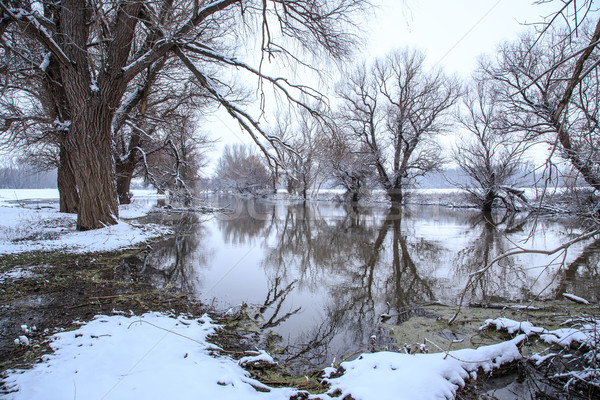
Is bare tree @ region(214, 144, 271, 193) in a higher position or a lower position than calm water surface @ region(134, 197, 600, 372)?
higher

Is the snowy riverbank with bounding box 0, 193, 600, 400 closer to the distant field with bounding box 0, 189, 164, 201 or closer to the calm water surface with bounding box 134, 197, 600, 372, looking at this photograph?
the calm water surface with bounding box 134, 197, 600, 372

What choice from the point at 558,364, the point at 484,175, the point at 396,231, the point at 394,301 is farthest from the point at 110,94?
the point at 484,175

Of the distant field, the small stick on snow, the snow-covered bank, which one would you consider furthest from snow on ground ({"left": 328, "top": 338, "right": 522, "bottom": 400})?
the snow-covered bank

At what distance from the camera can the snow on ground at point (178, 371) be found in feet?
5.68

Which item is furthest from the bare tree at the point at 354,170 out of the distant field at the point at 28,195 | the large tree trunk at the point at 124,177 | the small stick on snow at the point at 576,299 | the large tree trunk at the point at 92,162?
the distant field at the point at 28,195

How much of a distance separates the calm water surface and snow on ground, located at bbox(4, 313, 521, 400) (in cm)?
61

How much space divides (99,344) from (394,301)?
3.33 m

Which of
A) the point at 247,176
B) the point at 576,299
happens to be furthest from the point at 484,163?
the point at 247,176

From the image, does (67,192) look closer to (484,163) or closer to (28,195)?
(484,163)

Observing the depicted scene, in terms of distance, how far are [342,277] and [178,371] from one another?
3488 mm

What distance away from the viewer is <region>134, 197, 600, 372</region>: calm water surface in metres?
3.22

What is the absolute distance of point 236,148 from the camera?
65.1 meters

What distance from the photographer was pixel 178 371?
196 cm

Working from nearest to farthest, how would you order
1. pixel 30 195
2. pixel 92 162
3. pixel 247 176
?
pixel 92 162 → pixel 30 195 → pixel 247 176
